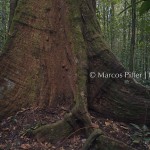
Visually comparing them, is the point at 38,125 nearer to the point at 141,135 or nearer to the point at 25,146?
the point at 25,146

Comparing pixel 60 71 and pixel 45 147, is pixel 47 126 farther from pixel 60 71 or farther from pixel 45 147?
pixel 60 71

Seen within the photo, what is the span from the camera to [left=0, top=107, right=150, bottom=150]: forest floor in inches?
148

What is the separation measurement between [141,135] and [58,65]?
5.45 feet

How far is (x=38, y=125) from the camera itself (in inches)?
156

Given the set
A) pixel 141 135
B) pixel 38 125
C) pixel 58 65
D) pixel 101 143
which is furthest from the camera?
pixel 58 65

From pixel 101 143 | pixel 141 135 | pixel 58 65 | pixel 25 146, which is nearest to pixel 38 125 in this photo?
pixel 25 146

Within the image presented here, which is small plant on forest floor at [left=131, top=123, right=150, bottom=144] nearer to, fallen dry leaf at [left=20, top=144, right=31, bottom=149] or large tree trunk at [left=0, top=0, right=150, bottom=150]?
large tree trunk at [left=0, top=0, right=150, bottom=150]

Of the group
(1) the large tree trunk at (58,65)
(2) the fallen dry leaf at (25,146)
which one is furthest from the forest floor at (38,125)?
(1) the large tree trunk at (58,65)

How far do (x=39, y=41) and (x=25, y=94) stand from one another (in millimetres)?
884

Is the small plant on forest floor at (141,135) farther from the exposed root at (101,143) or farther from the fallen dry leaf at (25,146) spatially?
the fallen dry leaf at (25,146)

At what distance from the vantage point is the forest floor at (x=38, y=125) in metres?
3.76

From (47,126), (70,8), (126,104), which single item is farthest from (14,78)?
(126,104)

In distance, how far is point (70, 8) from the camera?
15.8ft

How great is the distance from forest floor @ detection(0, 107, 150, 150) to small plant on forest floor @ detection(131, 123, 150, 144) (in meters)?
0.03
